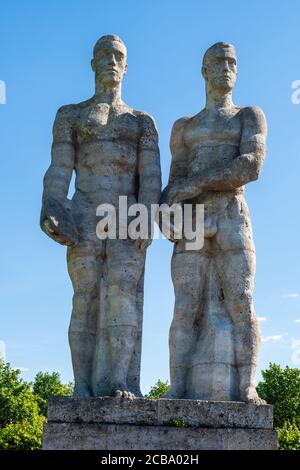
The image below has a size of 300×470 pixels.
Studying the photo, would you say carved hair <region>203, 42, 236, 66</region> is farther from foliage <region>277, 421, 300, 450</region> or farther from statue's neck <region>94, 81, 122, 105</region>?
foliage <region>277, 421, 300, 450</region>

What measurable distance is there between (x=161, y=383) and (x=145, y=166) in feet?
113

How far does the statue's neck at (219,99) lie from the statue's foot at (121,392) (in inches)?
180

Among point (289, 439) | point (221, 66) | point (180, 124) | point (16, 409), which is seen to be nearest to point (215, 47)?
point (221, 66)

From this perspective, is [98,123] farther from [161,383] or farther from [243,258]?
[161,383]

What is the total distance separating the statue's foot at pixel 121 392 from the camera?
999cm

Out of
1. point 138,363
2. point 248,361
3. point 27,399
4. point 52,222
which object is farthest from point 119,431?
point 27,399

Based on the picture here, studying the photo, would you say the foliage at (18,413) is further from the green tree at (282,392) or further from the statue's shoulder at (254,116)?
the statue's shoulder at (254,116)

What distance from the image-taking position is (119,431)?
31.9ft

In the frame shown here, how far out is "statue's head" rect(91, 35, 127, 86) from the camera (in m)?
11.7

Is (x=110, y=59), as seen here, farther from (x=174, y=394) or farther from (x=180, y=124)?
(x=174, y=394)

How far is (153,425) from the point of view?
9.87 meters

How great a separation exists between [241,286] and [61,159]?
325 cm

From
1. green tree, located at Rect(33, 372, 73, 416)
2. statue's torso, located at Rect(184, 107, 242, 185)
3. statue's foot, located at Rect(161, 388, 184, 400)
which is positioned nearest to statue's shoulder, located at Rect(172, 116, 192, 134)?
statue's torso, located at Rect(184, 107, 242, 185)

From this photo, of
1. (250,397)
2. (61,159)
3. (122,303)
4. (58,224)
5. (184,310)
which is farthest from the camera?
(61,159)
